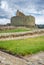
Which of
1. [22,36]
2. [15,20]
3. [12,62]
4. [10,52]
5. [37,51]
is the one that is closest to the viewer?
[12,62]

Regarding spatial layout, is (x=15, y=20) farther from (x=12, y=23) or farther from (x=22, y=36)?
(x=22, y=36)

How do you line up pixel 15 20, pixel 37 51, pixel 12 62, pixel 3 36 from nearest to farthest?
pixel 12 62
pixel 37 51
pixel 3 36
pixel 15 20

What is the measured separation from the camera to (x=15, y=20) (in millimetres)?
23469

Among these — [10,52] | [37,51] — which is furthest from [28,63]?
[37,51]

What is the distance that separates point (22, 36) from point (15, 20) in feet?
30.1

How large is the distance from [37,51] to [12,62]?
9.06 ft

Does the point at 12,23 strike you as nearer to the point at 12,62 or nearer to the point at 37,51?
the point at 37,51

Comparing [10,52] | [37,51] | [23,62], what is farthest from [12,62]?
[37,51]

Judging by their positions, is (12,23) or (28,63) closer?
(28,63)

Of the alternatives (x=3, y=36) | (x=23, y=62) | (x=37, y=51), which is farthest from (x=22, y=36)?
(x=23, y=62)

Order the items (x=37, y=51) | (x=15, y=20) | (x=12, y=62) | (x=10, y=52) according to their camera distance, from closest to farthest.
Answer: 1. (x=12, y=62)
2. (x=10, y=52)
3. (x=37, y=51)
4. (x=15, y=20)

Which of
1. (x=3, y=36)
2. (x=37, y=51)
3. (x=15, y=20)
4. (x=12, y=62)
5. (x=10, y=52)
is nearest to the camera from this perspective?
(x=12, y=62)

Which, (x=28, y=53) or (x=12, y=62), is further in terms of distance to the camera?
(x=28, y=53)

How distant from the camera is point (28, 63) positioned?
666cm
